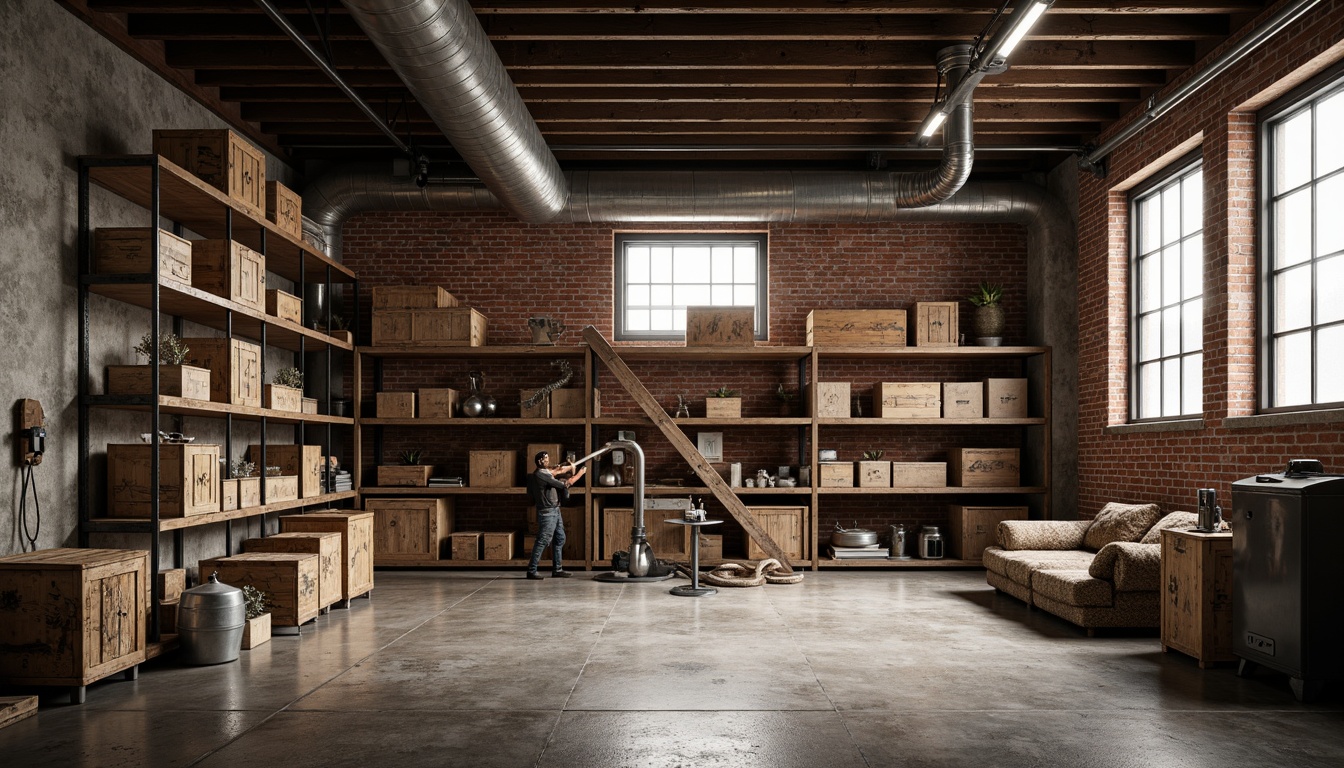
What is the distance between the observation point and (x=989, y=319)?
10016mm

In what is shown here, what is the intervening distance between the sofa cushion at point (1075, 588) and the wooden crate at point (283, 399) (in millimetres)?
6269

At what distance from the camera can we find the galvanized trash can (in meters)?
5.54

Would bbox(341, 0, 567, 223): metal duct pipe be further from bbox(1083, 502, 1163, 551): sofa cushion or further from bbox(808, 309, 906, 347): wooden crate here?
bbox(1083, 502, 1163, 551): sofa cushion

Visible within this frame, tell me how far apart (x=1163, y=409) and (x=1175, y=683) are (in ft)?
11.7

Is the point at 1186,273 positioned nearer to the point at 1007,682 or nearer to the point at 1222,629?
the point at 1222,629

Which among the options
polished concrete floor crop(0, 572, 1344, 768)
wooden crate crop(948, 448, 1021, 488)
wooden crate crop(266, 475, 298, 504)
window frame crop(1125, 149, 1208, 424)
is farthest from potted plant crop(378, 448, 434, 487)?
window frame crop(1125, 149, 1208, 424)

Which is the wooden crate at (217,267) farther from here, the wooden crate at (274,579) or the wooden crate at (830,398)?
the wooden crate at (830,398)

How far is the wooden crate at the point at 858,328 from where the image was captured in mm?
9883

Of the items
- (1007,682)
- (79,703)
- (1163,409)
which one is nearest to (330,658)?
(79,703)

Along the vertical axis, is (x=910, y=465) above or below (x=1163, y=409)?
below

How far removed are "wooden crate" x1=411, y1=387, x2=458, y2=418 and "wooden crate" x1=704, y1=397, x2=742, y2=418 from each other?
2803mm

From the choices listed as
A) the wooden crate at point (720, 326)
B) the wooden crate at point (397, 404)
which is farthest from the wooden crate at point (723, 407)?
the wooden crate at point (397, 404)

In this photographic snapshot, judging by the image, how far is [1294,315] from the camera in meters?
6.34

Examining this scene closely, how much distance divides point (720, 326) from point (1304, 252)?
17.2 ft
